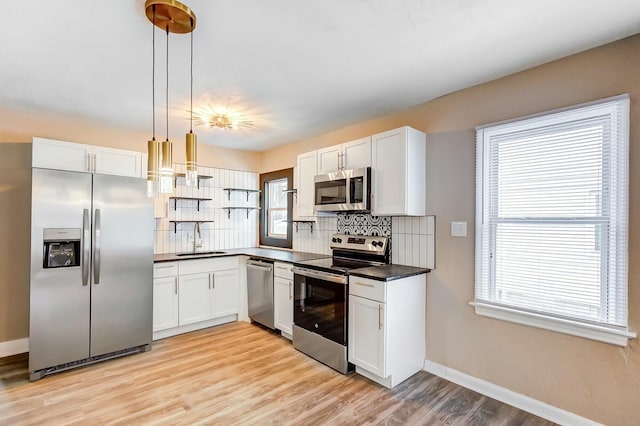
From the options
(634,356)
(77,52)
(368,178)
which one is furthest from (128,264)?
(634,356)

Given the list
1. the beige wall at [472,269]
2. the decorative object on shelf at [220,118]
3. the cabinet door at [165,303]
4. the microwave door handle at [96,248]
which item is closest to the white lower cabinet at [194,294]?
the cabinet door at [165,303]

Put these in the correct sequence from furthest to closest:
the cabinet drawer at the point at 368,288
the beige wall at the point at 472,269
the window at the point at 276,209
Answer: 1. the window at the point at 276,209
2. the cabinet drawer at the point at 368,288
3. the beige wall at the point at 472,269

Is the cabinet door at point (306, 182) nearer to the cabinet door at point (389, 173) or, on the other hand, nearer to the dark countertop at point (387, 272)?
the cabinet door at point (389, 173)

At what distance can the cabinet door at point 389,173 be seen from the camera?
277cm

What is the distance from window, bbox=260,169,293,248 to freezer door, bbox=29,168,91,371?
2.39 metres

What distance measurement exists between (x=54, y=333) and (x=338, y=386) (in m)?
2.51

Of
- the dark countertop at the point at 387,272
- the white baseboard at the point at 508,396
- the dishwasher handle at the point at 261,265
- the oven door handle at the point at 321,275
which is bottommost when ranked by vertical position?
the white baseboard at the point at 508,396

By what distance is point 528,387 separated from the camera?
2.28 metres

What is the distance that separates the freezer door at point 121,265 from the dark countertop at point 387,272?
2.14 metres

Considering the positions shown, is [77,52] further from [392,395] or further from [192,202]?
[392,395]

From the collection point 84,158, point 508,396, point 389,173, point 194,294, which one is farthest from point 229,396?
point 84,158

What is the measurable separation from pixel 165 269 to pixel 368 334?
239 centimetres

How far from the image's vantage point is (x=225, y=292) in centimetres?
410

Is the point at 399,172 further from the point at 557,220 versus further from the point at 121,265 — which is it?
the point at 121,265
